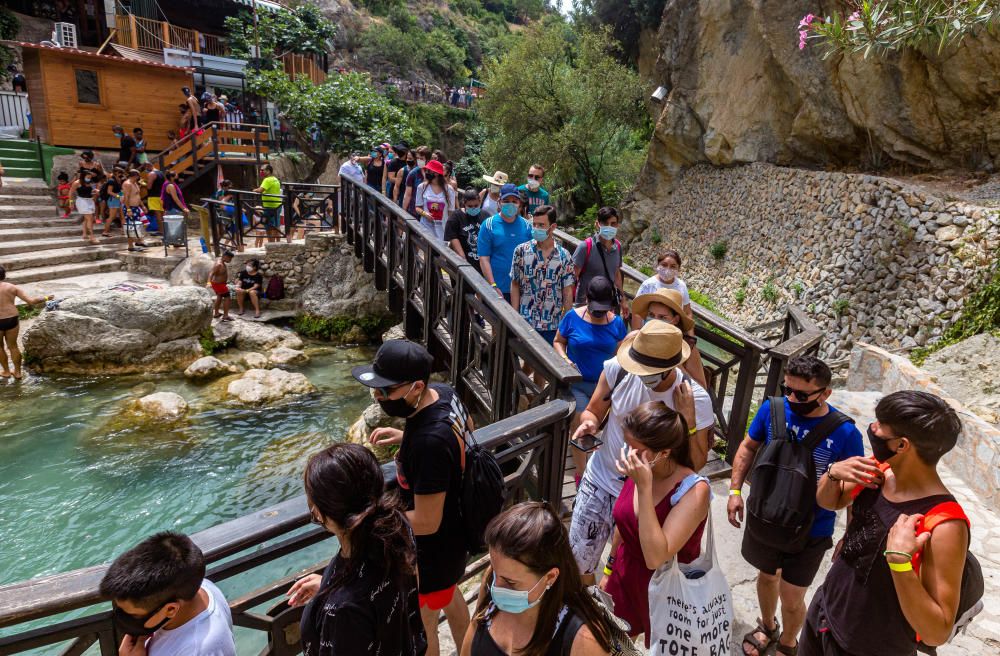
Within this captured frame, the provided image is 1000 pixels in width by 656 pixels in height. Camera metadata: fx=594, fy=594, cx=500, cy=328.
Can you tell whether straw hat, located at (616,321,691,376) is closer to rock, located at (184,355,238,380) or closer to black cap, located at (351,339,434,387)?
black cap, located at (351,339,434,387)

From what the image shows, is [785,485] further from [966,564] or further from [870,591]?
[966,564]

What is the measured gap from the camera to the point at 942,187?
10.6 m

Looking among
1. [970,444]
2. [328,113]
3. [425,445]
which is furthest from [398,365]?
[328,113]

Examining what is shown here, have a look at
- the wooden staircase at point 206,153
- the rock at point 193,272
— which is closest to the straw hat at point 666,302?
the rock at point 193,272

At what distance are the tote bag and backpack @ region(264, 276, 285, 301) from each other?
11849 mm

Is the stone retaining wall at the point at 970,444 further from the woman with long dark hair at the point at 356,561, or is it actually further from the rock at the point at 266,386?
the rock at the point at 266,386

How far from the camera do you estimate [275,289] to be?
1252cm

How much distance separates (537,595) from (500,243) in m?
4.21

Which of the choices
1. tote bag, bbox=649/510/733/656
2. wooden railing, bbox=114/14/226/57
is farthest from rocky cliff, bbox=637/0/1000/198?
wooden railing, bbox=114/14/226/57

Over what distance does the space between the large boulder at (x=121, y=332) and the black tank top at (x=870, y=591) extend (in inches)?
411

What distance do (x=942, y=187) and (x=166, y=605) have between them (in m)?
13.0

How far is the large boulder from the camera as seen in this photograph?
30.8 feet

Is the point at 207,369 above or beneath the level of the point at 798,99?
beneath

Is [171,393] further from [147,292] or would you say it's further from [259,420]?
[147,292]
